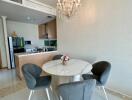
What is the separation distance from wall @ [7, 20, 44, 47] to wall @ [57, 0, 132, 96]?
10.6ft

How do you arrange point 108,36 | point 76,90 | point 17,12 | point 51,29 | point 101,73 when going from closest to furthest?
point 76,90 < point 101,73 < point 108,36 < point 17,12 < point 51,29

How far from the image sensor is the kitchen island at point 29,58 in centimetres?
322

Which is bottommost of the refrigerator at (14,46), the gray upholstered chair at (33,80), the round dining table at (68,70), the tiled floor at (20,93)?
the tiled floor at (20,93)

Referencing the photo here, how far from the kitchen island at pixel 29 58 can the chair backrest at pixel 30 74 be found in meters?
1.15

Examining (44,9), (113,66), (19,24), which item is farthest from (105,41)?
(19,24)

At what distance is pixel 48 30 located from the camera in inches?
201

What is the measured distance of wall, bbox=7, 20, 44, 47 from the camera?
496 centimetres

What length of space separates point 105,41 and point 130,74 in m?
0.92

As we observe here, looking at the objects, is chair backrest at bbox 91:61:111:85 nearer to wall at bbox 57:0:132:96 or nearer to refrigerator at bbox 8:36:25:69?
wall at bbox 57:0:132:96

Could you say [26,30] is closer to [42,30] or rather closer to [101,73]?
[42,30]

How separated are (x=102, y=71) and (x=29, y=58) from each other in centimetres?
239

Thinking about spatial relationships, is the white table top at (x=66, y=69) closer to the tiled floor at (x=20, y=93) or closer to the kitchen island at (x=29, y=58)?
the tiled floor at (x=20, y=93)

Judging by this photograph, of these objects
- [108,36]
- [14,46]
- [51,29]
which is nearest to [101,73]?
[108,36]

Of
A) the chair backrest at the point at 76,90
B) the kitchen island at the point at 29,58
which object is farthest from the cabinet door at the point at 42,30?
the chair backrest at the point at 76,90
